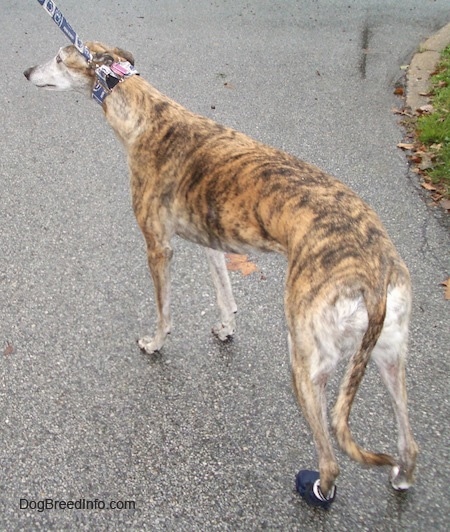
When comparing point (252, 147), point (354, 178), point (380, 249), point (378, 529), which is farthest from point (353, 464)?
point (354, 178)

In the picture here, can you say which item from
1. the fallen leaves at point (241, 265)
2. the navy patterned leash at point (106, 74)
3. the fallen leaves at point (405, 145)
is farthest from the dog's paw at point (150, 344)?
the fallen leaves at point (405, 145)

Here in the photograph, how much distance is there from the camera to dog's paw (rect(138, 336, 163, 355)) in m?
3.67

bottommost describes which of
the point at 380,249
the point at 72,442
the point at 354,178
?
the point at 72,442

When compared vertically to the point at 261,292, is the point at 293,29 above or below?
above

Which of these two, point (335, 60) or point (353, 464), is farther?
point (335, 60)

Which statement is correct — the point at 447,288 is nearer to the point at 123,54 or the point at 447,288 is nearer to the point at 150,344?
the point at 150,344

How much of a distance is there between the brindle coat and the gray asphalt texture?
26 centimetres

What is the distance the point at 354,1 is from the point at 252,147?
8153 mm

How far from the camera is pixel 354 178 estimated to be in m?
5.35

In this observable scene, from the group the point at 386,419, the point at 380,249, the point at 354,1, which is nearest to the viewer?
the point at 380,249

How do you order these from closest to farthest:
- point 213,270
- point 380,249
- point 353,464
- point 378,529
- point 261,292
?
point 380,249, point 378,529, point 353,464, point 213,270, point 261,292

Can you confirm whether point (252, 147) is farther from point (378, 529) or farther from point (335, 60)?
point (335, 60)

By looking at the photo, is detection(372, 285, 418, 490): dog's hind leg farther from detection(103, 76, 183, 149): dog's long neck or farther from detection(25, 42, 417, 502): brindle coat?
detection(103, 76, 183, 149): dog's long neck

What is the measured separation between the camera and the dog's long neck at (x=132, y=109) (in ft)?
11.4
